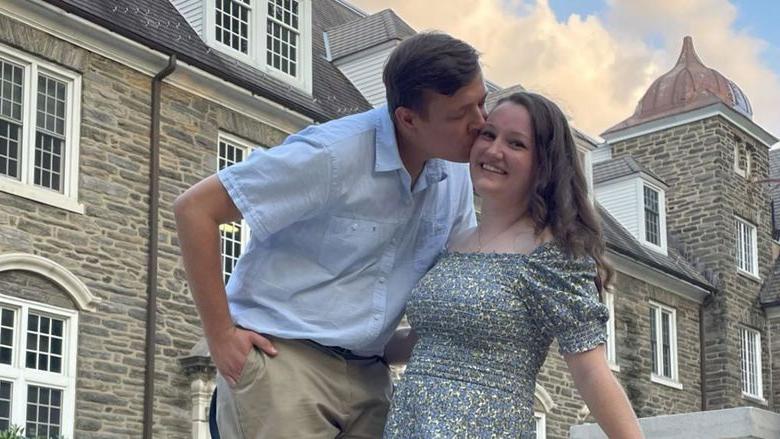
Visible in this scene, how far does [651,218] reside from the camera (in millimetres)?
27281

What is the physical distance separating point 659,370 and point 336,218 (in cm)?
2288

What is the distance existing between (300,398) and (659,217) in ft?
81.3

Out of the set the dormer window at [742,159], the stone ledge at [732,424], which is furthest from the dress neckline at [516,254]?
the dormer window at [742,159]

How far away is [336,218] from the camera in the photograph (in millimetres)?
3363

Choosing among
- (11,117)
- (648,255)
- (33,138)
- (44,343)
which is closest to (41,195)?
(33,138)

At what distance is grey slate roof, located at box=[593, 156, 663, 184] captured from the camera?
27.4m

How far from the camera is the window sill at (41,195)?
13.1m

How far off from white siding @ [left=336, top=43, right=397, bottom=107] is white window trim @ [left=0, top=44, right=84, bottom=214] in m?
7.47

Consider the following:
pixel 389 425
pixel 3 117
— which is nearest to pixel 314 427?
pixel 389 425

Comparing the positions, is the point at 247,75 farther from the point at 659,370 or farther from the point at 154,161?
the point at 659,370

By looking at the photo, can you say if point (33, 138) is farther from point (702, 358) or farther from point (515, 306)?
point (702, 358)

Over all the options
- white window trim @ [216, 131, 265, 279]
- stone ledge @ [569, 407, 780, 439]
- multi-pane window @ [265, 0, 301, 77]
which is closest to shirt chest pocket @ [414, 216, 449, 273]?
stone ledge @ [569, 407, 780, 439]

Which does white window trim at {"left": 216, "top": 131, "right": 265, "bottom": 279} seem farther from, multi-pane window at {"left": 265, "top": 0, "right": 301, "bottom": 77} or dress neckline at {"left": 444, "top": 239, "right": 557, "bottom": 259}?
dress neckline at {"left": 444, "top": 239, "right": 557, "bottom": 259}

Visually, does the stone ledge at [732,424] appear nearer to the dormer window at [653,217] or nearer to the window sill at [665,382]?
the window sill at [665,382]
